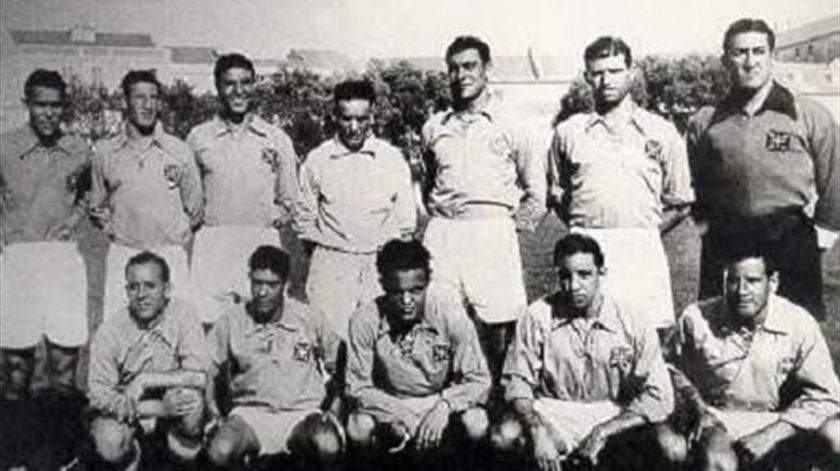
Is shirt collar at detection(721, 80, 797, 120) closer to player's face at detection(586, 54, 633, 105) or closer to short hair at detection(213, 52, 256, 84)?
player's face at detection(586, 54, 633, 105)

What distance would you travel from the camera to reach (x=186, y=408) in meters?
2.30

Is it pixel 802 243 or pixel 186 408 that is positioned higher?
pixel 802 243

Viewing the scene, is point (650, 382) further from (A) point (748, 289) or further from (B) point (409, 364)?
(B) point (409, 364)

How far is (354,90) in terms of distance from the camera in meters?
2.37

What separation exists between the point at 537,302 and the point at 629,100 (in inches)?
19.3

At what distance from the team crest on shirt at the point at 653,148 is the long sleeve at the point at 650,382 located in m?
0.38

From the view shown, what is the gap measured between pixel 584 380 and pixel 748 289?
39cm

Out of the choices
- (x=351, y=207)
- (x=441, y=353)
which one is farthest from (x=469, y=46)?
(x=441, y=353)

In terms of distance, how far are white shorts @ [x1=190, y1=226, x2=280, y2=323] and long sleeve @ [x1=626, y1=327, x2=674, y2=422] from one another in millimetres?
817

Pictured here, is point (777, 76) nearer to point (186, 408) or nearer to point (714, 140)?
point (714, 140)

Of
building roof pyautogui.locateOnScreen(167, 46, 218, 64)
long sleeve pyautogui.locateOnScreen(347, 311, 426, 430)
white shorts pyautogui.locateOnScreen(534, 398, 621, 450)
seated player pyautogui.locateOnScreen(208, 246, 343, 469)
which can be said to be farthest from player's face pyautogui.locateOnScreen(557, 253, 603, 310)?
building roof pyautogui.locateOnScreen(167, 46, 218, 64)

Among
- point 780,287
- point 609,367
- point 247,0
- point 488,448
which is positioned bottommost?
point 488,448

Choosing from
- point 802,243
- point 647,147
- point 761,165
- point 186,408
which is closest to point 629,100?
point 647,147

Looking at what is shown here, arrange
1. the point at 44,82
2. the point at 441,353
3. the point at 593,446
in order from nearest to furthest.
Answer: the point at 593,446, the point at 441,353, the point at 44,82
